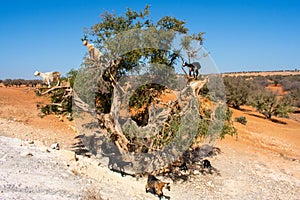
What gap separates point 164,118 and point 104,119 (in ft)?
5.31

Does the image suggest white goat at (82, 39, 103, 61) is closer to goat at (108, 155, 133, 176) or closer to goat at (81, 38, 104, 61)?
goat at (81, 38, 104, 61)

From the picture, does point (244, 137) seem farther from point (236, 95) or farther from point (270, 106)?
point (236, 95)

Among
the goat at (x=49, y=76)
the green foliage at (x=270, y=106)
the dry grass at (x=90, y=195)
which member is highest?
the goat at (x=49, y=76)

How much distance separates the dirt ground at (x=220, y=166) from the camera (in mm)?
6278

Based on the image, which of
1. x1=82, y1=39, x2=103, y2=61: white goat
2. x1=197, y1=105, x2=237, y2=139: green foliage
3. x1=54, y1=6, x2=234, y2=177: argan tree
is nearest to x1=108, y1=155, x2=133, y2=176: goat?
x1=54, y1=6, x2=234, y2=177: argan tree

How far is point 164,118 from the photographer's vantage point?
725 centimetres

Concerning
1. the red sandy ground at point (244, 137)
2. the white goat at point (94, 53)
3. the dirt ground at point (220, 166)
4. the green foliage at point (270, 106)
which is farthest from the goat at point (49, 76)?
the green foliage at point (270, 106)

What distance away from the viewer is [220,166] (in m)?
9.27

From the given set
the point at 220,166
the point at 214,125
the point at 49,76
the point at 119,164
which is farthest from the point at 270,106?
the point at 49,76

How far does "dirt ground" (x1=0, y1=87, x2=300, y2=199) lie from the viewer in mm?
6278

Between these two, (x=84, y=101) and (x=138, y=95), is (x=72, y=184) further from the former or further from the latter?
(x=138, y=95)

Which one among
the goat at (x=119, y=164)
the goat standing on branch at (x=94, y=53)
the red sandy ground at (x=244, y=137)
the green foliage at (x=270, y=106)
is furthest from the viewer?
the green foliage at (x=270, y=106)

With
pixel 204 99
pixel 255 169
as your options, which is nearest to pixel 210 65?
pixel 204 99

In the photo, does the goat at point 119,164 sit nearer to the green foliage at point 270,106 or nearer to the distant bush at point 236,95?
the green foliage at point 270,106
